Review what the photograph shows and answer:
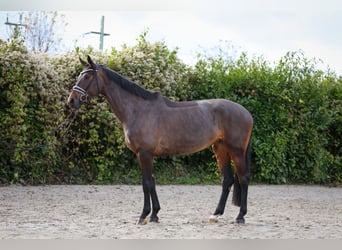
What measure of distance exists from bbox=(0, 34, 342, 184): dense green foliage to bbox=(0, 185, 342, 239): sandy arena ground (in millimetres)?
667

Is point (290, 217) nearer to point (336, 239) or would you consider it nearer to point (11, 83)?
point (336, 239)

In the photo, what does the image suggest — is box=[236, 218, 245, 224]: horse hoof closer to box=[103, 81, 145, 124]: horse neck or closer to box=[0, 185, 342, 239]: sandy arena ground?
box=[0, 185, 342, 239]: sandy arena ground

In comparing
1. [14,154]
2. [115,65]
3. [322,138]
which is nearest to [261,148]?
[322,138]

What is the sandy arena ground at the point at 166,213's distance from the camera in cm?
484

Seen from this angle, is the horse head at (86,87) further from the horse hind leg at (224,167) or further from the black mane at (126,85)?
the horse hind leg at (224,167)

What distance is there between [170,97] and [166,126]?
4.29 metres

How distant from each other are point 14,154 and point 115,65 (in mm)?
2717

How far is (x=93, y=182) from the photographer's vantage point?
9.52 meters

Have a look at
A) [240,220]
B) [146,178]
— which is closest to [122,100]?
[146,178]

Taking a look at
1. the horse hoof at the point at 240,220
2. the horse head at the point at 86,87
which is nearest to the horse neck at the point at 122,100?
the horse head at the point at 86,87

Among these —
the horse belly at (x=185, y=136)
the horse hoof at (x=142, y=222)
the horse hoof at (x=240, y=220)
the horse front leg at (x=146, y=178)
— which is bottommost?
the horse hoof at (x=142, y=222)

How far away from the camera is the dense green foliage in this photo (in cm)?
874

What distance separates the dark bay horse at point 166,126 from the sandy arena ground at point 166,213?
1.34 feet

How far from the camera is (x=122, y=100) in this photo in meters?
5.64
